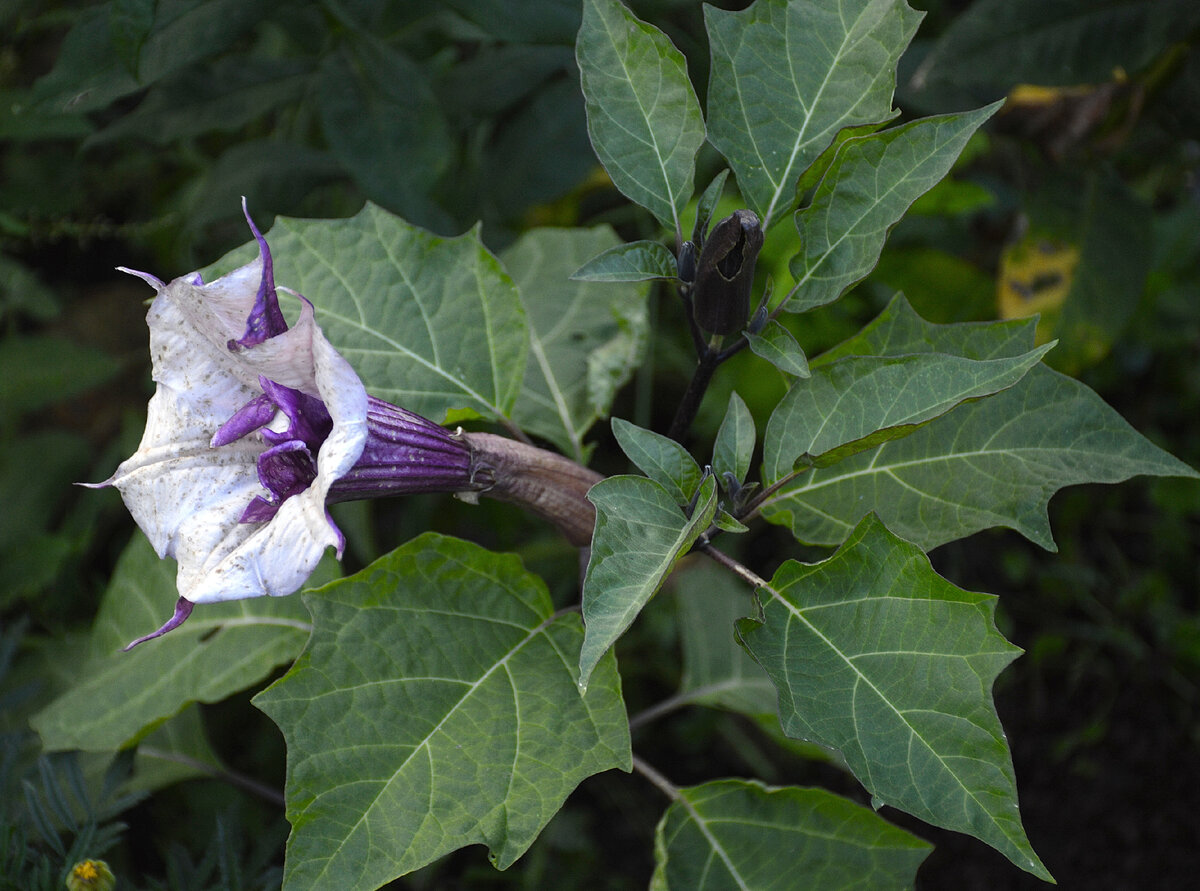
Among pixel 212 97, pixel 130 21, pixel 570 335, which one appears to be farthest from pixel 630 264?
pixel 212 97

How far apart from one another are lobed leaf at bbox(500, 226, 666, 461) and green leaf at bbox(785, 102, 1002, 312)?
28 cm

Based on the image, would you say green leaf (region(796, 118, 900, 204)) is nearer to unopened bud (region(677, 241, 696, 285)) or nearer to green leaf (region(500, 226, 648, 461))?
unopened bud (region(677, 241, 696, 285))

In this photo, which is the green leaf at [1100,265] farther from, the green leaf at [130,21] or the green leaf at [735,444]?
the green leaf at [130,21]

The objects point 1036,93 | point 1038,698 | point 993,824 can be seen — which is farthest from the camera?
point 1038,698

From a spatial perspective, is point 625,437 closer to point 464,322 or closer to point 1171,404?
point 464,322

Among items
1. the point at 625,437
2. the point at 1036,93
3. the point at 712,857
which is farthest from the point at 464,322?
the point at 1036,93

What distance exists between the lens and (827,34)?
84 cm

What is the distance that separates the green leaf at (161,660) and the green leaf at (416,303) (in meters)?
0.28

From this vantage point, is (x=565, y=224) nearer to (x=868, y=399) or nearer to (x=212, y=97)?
(x=212, y=97)

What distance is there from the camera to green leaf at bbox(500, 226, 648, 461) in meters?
1.09

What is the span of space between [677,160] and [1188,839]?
143 centimetres

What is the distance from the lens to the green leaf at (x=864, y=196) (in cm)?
77

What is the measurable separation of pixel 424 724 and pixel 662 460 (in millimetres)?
302

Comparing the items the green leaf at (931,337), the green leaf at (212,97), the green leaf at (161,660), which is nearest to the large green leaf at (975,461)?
the green leaf at (931,337)
